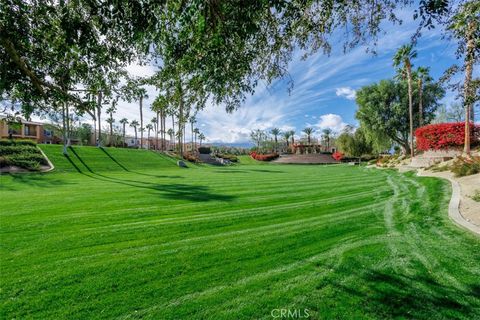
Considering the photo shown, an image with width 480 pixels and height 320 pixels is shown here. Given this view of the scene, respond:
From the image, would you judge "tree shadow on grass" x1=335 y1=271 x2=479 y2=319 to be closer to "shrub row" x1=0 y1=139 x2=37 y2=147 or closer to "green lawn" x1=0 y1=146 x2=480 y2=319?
"green lawn" x1=0 y1=146 x2=480 y2=319

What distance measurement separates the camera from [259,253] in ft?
14.1

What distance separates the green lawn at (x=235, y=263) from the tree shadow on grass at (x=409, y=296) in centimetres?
1

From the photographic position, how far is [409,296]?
3.11 metres

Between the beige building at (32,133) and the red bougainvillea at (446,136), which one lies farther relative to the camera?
the beige building at (32,133)

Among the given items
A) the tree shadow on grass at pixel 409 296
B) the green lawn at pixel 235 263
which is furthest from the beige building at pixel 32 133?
A: the tree shadow on grass at pixel 409 296

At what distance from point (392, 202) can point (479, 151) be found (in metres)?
15.6

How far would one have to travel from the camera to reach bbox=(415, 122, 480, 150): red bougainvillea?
19.8 m

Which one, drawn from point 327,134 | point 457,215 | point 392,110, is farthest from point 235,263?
point 327,134

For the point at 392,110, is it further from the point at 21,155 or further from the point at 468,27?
the point at 21,155

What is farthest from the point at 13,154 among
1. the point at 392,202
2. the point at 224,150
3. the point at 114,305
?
the point at 224,150

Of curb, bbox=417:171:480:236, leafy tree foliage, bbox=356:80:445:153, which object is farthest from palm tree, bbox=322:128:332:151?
curb, bbox=417:171:480:236

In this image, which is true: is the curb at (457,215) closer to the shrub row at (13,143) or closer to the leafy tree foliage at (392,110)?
the leafy tree foliage at (392,110)

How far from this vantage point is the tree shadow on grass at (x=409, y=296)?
9.22ft

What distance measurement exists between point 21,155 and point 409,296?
28.4 m
